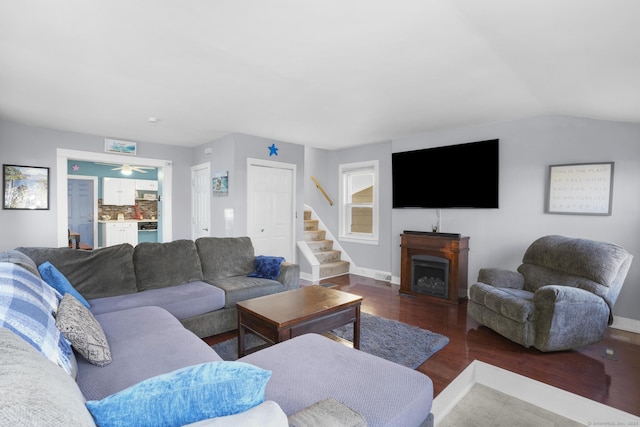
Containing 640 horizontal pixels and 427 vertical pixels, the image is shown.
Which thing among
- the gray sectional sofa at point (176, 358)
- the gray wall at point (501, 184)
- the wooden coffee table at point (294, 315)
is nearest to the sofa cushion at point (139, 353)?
the gray sectional sofa at point (176, 358)

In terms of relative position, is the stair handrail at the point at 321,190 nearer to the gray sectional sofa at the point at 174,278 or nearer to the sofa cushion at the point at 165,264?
the gray sectional sofa at the point at 174,278

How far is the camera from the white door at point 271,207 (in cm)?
496

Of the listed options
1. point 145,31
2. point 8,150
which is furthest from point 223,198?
point 145,31

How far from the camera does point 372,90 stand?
2.93 m

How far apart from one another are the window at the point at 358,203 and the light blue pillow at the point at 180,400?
194 inches

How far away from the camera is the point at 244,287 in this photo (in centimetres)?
323

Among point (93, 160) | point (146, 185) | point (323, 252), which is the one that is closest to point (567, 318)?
point (323, 252)

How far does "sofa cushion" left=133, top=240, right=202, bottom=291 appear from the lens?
10.3 ft

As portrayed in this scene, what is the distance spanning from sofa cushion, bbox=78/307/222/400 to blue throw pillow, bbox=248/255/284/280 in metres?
1.39

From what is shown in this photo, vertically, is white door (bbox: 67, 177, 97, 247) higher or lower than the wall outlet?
higher

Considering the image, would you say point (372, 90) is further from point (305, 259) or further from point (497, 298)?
point (305, 259)

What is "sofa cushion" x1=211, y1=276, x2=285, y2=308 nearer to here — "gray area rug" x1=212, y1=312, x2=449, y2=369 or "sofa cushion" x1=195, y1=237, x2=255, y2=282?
"sofa cushion" x1=195, y1=237, x2=255, y2=282

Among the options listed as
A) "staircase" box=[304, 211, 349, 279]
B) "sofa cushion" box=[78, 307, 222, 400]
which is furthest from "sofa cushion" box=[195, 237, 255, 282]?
"staircase" box=[304, 211, 349, 279]

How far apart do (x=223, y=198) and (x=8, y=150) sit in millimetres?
2740
